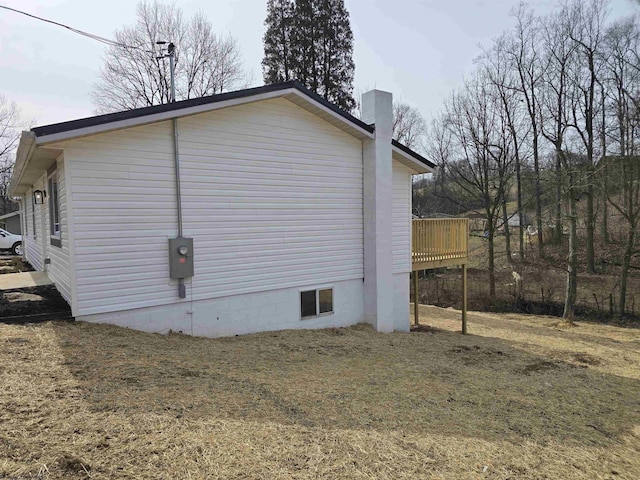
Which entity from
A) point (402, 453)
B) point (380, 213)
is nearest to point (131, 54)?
point (380, 213)

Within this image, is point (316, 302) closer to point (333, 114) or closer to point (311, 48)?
point (333, 114)

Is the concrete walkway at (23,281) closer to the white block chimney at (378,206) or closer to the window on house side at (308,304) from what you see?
the window on house side at (308,304)

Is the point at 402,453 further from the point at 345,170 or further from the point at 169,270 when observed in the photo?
the point at 345,170

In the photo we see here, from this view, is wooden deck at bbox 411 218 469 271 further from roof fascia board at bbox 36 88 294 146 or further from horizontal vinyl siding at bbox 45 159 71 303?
horizontal vinyl siding at bbox 45 159 71 303

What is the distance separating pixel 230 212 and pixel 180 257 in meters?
1.30

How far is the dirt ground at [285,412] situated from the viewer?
10.4 feet

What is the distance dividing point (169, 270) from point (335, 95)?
64.1 feet

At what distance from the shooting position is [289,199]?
862 centimetres

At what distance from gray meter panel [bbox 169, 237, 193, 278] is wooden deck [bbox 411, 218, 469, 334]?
6274 millimetres

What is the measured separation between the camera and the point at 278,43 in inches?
948

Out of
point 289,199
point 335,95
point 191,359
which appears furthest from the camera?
point 335,95

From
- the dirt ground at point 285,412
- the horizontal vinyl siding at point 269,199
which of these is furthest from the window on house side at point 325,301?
the dirt ground at point 285,412

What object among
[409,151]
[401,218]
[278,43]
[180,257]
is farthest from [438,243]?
[278,43]

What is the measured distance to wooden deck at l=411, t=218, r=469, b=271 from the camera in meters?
11.3
